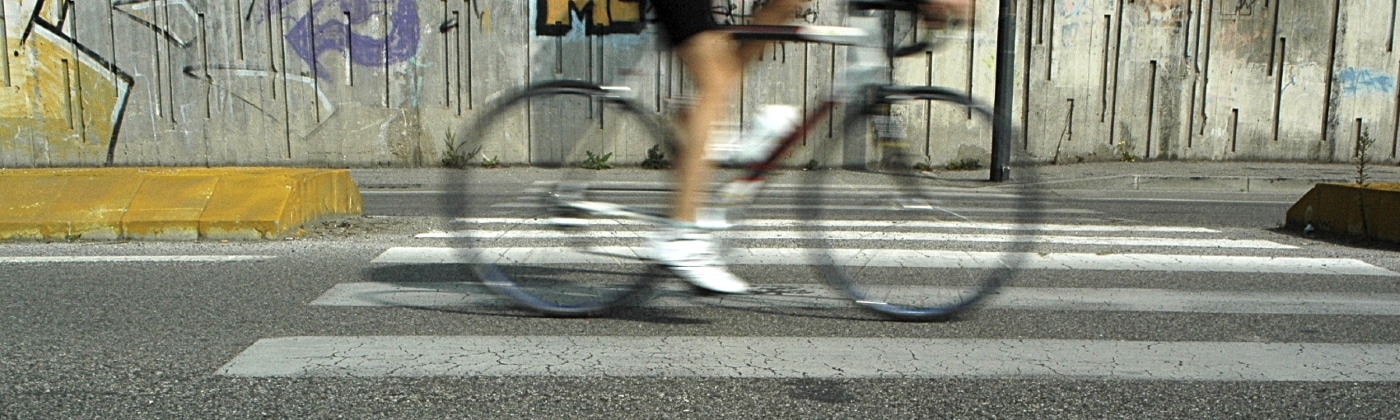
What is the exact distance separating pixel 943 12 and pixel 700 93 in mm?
801

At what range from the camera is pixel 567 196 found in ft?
11.7

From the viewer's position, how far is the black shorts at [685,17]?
3168 mm

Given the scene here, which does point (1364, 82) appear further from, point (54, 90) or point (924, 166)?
point (54, 90)

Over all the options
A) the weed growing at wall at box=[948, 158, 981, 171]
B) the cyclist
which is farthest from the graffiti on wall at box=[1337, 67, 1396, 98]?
the cyclist

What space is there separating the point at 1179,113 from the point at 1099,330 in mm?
12148

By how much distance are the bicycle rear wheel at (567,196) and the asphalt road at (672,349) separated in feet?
0.41

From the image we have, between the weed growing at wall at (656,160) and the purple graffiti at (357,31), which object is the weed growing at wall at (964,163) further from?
the purple graffiti at (357,31)

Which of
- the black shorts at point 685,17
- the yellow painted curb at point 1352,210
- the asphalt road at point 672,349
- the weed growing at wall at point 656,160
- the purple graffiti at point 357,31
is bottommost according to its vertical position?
the asphalt road at point 672,349

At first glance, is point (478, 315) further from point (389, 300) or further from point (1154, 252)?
point (1154, 252)

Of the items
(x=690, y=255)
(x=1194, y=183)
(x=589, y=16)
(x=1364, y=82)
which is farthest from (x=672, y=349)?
(x=1364, y=82)

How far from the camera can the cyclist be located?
3186 millimetres

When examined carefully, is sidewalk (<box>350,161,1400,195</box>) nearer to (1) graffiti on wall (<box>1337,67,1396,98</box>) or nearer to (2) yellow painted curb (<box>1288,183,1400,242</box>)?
(1) graffiti on wall (<box>1337,67,1396,98</box>)

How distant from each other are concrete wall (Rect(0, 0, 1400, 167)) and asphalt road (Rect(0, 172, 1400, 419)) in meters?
8.95

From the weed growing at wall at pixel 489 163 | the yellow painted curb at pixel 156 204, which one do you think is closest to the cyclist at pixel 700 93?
the weed growing at wall at pixel 489 163
